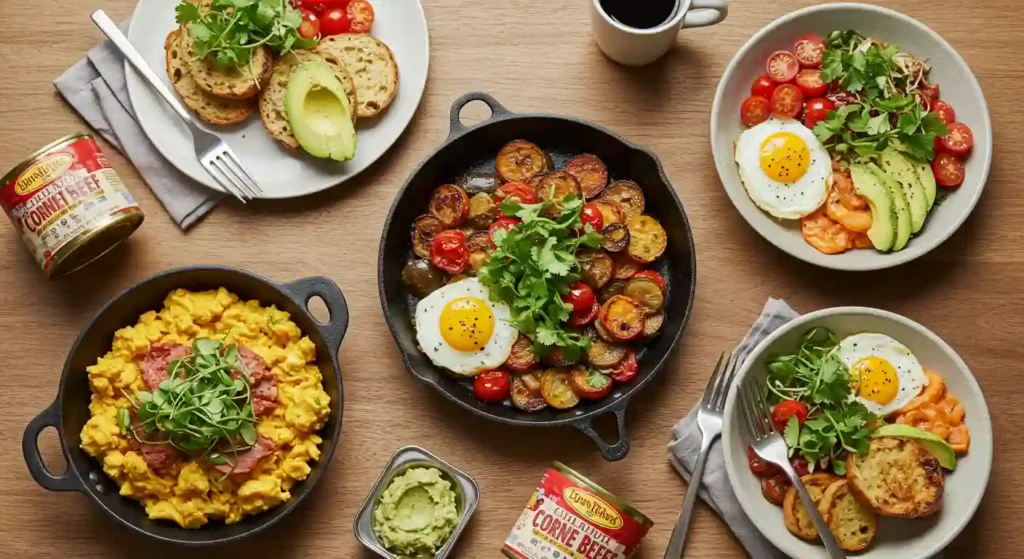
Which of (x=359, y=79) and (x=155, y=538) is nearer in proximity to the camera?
(x=155, y=538)

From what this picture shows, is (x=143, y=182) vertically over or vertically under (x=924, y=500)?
over

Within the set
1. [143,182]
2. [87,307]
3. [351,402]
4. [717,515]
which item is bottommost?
[717,515]

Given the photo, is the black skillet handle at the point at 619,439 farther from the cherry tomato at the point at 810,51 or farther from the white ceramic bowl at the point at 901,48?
the cherry tomato at the point at 810,51

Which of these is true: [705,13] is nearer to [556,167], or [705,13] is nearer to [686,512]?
[556,167]

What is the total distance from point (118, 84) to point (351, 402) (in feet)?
3.96

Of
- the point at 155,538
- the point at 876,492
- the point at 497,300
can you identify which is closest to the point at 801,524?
the point at 876,492

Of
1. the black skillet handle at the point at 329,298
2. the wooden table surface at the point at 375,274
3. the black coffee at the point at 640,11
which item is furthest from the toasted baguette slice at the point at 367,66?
the black coffee at the point at 640,11

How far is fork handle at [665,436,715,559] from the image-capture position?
2738mm

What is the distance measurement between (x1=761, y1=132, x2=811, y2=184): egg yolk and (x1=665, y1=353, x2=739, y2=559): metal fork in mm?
557

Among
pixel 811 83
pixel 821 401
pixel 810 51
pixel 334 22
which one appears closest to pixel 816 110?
pixel 811 83

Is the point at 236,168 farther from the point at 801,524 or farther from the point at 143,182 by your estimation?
the point at 801,524

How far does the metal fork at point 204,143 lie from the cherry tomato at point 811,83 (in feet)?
5.45

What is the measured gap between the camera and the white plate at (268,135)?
9.55ft

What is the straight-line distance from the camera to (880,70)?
2855 mm
